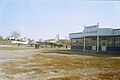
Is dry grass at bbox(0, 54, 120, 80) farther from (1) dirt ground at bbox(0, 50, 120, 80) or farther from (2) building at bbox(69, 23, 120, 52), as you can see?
(2) building at bbox(69, 23, 120, 52)

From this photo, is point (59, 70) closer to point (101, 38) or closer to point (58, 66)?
point (58, 66)

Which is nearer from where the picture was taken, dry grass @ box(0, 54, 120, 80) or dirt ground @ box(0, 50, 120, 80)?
dirt ground @ box(0, 50, 120, 80)

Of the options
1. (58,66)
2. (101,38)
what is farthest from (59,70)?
(101,38)

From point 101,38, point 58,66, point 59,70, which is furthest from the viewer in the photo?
point 101,38

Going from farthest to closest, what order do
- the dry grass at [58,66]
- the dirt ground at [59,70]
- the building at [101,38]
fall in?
the building at [101,38] < the dry grass at [58,66] < the dirt ground at [59,70]

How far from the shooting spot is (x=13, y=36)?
13250cm

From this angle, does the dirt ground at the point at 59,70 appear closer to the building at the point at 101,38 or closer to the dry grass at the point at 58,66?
the dry grass at the point at 58,66

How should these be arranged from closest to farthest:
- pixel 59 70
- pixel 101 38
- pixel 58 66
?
pixel 59 70
pixel 58 66
pixel 101 38

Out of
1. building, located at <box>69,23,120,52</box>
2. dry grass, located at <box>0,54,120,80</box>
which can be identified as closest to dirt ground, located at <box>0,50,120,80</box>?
dry grass, located at <box>0,54,120,80</box>

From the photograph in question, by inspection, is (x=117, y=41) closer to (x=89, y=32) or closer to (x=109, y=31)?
(x=109, y=31)

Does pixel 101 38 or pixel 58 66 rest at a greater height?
pixel 101 38

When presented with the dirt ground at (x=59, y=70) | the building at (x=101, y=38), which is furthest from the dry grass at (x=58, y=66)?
the building at (x=101, y=38)

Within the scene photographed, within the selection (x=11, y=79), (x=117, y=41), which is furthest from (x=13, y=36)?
(x=11, y=79)

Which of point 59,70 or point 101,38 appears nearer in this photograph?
point 59,70
